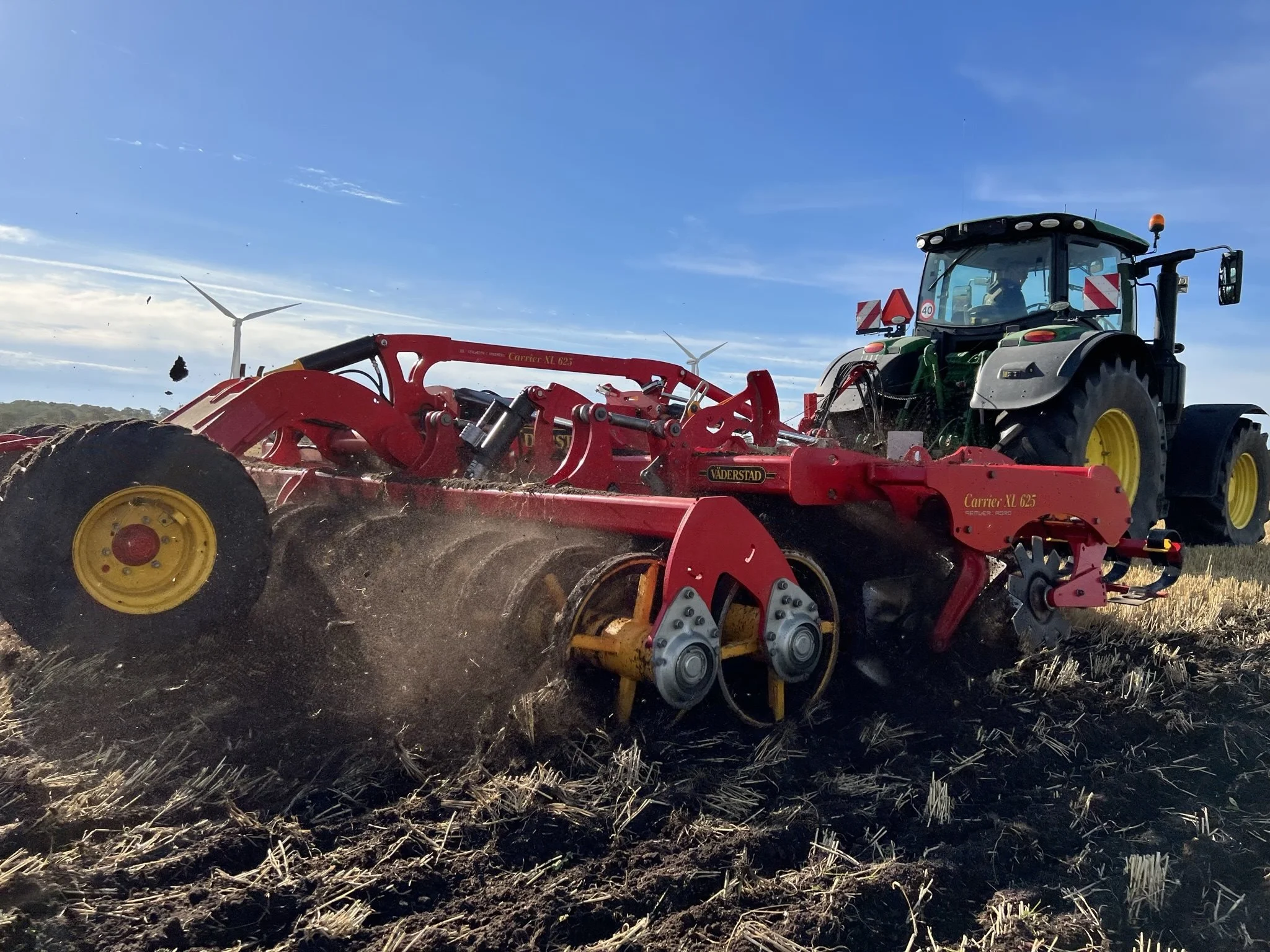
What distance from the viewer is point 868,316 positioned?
7.02 metres

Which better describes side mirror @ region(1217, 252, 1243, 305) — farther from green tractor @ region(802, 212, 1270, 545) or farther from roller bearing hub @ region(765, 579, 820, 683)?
roller bearing hub @ region(765, 579, 820, 683)

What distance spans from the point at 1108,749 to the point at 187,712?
3.26 m

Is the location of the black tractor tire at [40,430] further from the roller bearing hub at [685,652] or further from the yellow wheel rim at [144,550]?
the roller bearing hub at [685,652]

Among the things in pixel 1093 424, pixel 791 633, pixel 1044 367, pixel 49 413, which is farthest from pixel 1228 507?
pixel 49 413

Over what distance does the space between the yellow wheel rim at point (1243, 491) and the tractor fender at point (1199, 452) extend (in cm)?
88

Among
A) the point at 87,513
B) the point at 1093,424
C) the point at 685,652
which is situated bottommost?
the point at 685,652

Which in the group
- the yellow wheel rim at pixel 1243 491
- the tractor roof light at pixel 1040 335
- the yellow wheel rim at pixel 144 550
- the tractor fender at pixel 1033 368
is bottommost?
the yellow wheel rim at pixel 144 550

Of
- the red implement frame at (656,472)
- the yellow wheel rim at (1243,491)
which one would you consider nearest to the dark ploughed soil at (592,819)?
the red implement frame at (656,472)

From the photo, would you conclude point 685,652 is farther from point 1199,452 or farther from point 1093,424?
point 1199,452

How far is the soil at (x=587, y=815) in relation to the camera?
7.40 ft

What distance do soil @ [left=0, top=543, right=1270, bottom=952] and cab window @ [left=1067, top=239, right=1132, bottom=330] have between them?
119 inches

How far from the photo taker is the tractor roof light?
18.4 feet

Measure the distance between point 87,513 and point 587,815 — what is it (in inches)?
80.9

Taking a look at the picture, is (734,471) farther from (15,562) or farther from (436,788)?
(15,562)
